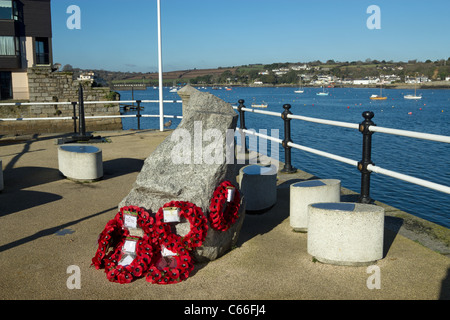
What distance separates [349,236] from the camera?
445cm

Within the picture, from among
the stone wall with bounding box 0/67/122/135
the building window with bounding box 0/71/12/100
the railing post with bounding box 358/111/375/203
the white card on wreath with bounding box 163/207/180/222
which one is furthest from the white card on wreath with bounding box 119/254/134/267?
the building window with bounding box 0/71/12/100

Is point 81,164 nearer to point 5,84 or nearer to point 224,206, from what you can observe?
point 224,206

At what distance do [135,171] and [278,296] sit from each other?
5779 mm

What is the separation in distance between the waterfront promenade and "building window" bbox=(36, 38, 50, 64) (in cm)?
4287

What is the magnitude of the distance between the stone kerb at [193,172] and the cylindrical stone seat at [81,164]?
3.56 meters

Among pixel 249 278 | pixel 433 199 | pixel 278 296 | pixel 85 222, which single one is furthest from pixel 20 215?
pixel 433 199

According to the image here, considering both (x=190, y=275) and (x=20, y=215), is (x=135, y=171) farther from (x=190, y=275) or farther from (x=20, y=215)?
(x=190, y=275)

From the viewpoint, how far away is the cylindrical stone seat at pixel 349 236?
443cm

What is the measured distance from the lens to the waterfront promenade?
399 centimetres

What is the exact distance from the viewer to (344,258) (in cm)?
449

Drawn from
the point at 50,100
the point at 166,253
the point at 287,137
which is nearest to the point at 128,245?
the point at 166,253

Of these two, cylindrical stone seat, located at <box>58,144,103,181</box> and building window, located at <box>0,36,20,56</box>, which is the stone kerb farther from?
building window, located at <box>0,36,20,56</box>

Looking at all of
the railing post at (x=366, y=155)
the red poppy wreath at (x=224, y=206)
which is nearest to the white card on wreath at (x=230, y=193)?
the red poppy wreath at (x=224, y=206)

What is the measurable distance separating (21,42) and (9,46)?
133 cm
